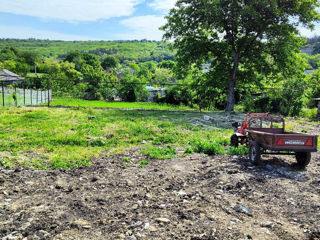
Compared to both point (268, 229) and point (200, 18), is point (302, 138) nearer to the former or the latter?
point (268, 229)

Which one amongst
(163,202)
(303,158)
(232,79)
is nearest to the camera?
(163,202)

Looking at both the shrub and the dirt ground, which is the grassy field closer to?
the dirt ground

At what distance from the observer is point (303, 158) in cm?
616

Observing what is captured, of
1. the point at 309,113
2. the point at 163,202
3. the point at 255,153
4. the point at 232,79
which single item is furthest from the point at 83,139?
the point at 309,113

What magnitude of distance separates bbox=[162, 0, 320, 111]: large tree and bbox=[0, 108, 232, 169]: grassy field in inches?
365

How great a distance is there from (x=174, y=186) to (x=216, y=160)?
214 cm

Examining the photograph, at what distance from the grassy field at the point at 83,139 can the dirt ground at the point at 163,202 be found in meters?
0.84

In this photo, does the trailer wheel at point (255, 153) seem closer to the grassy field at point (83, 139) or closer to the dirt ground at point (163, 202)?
the dirt ground at point (163, 202)

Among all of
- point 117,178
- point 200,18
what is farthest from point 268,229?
point 200,18

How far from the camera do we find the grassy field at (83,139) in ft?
21.7

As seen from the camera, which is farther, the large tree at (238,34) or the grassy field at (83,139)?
the large tree at (238,34)

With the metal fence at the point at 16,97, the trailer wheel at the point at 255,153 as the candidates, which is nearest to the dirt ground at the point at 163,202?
the trailer wheel at the point at 255,153

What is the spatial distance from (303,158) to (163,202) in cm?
394

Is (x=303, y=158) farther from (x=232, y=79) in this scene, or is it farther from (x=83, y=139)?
(x=232, y=79)
